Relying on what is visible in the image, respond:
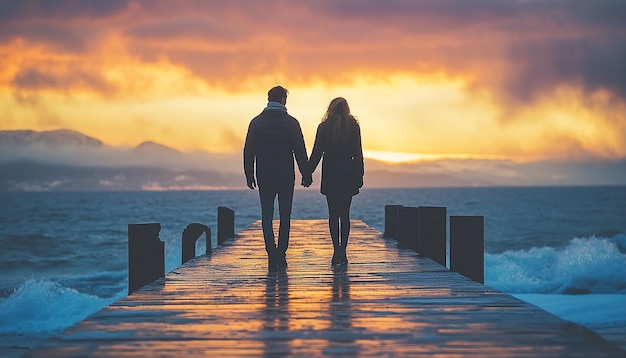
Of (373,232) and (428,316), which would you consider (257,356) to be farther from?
(373,232)

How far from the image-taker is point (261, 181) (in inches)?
326

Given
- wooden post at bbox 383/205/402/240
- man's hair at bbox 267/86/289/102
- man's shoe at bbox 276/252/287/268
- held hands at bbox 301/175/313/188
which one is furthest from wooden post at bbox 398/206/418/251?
man's hair at bbox 267/86/289/102

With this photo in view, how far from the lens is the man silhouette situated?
823 cm

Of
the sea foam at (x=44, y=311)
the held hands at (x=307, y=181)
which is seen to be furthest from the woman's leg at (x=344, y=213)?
the sea foam at (x=44, y=311)

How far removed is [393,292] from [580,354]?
266 cm

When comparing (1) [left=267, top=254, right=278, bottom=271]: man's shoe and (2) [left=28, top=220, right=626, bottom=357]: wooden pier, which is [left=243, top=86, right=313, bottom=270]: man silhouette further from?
(2) [left=28, top=220, right=626, bottom=357]: wooden pier

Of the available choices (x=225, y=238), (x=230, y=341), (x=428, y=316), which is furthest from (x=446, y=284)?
(x=225, y=238)

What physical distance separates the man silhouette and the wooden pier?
0.96 metres

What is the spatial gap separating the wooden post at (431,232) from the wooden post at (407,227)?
1126mm

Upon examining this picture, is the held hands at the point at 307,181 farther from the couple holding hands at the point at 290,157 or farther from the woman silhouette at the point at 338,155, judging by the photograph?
the woman silhouette at the point at 338,155

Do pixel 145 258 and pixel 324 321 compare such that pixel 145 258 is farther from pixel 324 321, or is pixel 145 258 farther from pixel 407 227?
pixel 407 227

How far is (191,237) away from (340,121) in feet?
9.84

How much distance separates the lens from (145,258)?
26.2ft

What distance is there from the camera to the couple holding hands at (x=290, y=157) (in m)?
8.23
